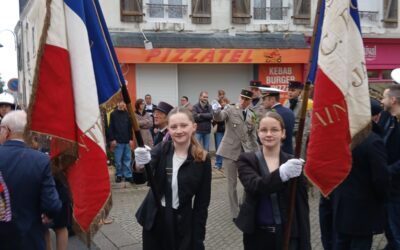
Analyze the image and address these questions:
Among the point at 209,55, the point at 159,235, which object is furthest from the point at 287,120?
the point at 209,55

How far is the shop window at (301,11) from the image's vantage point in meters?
17.0

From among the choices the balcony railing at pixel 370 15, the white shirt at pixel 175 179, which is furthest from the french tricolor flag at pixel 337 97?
the balcony railing at pixel 370 15

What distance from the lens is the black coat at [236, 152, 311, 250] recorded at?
11.6 feet

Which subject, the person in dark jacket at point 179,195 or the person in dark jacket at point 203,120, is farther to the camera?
the person in dark jacket at point 203,120

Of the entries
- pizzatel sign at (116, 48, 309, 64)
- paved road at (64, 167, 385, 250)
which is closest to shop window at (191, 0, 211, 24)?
pizzatel sign at (116, 48, 309, 64)

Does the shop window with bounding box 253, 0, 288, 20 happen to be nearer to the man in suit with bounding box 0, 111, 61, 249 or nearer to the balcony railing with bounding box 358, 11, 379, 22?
the balcony railing with bounding box 358, 11, 379, 22

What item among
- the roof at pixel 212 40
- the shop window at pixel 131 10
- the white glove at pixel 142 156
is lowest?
the white glove at pixel 142 156

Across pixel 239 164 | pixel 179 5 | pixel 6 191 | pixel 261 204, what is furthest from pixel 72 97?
pixel 179 5

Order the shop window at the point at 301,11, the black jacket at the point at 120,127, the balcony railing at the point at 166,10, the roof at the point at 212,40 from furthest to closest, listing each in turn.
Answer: the shop window at the point at 301,11, the balcony railing at the point at 166,10, the roof at the point at 212,40, the black jacket at the point at 120,127

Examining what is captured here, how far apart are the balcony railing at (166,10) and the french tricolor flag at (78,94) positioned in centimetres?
1234

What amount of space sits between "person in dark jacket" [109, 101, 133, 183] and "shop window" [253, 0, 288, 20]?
27.2 feet

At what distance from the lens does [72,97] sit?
11.1ft

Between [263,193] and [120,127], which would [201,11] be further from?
[263,193]

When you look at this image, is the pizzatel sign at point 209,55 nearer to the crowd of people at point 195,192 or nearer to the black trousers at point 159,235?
the crowd of people at point 195,192
